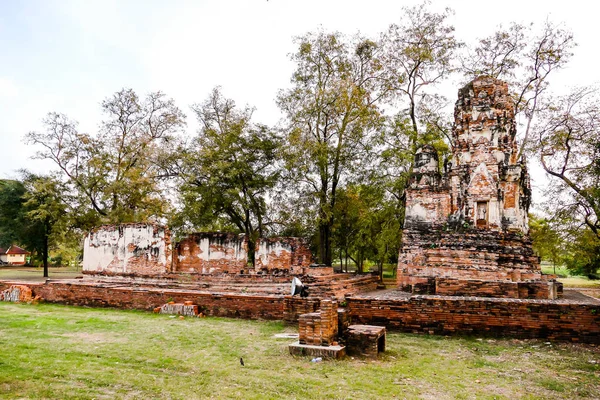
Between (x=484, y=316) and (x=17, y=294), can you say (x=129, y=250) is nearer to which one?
(x=17, y=294)

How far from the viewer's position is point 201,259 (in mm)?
17531

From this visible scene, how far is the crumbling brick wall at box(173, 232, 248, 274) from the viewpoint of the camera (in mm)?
17203

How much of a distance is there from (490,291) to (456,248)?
73.7 inches

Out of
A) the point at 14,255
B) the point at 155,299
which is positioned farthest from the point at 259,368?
the point at 14,255

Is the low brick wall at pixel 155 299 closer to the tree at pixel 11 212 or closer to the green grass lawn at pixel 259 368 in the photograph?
the green grass lawn at pixel 259 368

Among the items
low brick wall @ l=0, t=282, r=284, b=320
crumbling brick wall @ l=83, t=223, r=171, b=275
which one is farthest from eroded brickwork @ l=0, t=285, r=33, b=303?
crumbling brick wall @ l=83, t=223, r=171, b=275

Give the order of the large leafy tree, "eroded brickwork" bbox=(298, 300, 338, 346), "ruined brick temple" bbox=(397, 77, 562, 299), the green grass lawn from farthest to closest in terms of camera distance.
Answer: the large leafy tree
"ruined brick temple" bbox=(397, 77, 562, 299)
"eroded brickwork" bbox=(298, 300, 338, 346)
the green grass lawn

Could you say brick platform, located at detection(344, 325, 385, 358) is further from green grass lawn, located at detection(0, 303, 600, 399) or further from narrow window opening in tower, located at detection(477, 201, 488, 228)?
narrow window opening in tower, located at detection(477, 201, 488, 228)

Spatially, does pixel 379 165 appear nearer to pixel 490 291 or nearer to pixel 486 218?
pixel 486 218

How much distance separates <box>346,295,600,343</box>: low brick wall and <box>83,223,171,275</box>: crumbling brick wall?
10720mm

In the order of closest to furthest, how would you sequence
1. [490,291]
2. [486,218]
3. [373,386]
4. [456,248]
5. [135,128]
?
[373,386] → [490,291] → [456,248] → [486,218] → [135,128]

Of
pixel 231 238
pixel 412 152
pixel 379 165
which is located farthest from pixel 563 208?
pixel 231 238

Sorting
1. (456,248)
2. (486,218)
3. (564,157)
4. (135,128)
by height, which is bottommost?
(456,248)

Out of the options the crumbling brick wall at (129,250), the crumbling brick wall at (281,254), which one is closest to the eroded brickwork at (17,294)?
the crumbling brick wall at (129,250)
